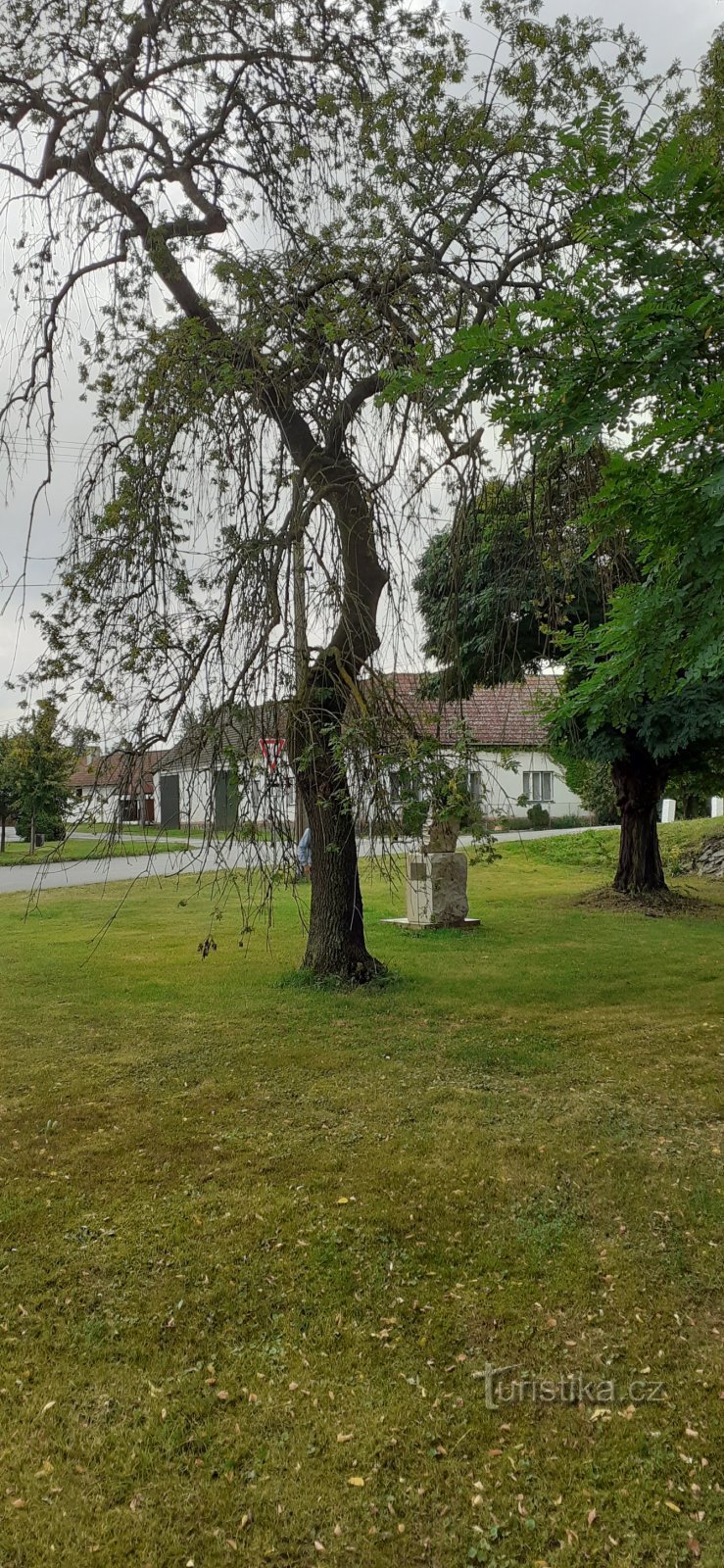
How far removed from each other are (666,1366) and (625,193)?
4085 millimetres

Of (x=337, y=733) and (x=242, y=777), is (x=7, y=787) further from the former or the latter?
(x=242, y=777)

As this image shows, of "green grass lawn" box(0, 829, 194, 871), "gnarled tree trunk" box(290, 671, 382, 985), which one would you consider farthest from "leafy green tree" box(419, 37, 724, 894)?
"gnarled tree trunk" box(290, 671, 382, 985)

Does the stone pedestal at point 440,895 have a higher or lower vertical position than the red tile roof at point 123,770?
lower

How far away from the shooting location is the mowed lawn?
7.85 feet

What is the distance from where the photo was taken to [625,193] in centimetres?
315

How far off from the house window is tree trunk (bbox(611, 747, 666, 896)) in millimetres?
16931

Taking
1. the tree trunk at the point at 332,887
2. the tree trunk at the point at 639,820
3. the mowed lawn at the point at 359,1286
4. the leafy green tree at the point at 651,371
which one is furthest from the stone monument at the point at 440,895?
the leafy green tree at the point at 651,371

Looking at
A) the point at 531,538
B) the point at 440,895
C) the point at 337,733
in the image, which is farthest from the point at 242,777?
the point at 440,895

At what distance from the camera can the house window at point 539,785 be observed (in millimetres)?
30672

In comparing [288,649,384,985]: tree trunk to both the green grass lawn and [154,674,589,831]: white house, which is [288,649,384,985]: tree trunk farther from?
the green grass lawn

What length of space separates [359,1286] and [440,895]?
777 cm

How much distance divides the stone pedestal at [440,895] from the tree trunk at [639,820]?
337cm

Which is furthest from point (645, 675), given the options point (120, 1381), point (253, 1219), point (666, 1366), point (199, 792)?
point (120, 1381)

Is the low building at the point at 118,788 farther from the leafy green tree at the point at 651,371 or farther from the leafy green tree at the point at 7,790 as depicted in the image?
the leafy green tree at the point at 7,790
